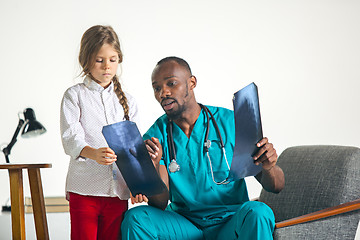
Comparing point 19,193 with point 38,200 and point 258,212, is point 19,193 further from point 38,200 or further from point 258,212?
point 258,212

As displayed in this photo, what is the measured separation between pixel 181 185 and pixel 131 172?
0.26m

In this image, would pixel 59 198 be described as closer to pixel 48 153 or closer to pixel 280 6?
pixel 48 153

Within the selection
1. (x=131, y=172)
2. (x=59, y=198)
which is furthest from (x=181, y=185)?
(x=59, y=198)

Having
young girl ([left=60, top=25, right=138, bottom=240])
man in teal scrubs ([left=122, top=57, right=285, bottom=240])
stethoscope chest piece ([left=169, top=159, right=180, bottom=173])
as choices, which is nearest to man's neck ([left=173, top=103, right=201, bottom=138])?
man in teal scrubs ([left=122, top=57, right=285, bottom=240])

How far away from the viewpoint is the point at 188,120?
1.72 m

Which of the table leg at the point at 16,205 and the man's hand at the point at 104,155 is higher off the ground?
the man's hand at the point at 104,155

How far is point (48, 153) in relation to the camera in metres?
3.17

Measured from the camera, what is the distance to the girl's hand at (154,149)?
5.00 feet

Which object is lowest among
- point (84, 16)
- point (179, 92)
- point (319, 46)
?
point (179, 92)

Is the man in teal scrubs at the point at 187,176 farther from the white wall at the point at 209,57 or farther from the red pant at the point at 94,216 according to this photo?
the white wall at the point at 209,57

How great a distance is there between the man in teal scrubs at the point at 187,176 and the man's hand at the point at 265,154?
0.06 ft

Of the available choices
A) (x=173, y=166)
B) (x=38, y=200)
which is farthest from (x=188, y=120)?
(x=38, y=200)

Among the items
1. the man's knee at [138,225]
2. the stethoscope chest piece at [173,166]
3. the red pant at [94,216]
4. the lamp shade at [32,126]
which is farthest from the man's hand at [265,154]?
the lamp shade at [32,126]

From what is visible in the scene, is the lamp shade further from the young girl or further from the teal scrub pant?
the teal scrub pant
